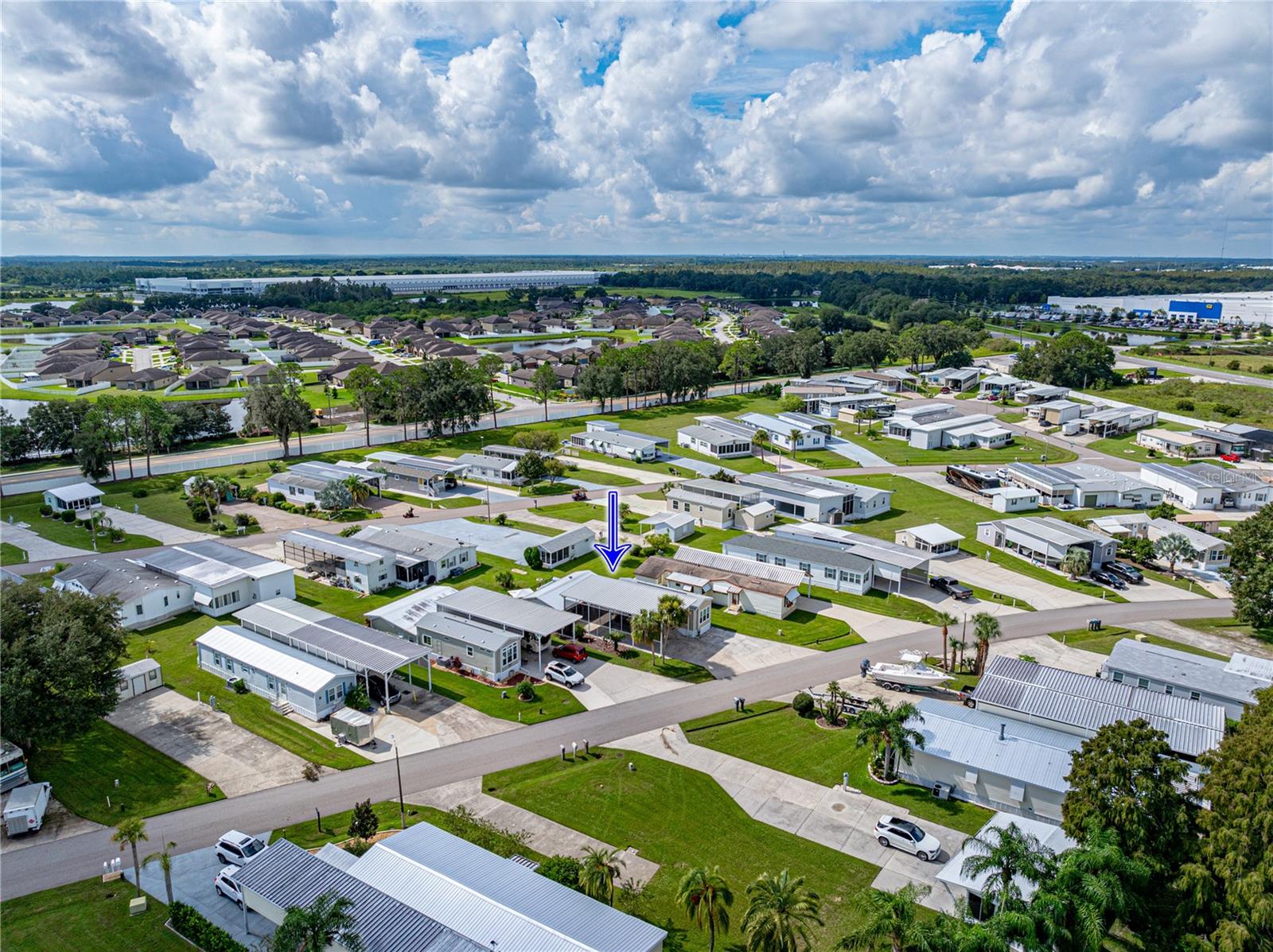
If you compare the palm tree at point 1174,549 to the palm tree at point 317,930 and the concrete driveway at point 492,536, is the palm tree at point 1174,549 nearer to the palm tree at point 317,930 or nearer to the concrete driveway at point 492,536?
the concrete driveway at point 492,536

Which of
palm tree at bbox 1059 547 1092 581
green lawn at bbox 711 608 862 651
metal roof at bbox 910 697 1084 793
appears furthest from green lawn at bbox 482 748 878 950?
palm tree at bbox 1059 547 1092 581

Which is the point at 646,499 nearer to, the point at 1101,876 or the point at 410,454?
the point at 410,454

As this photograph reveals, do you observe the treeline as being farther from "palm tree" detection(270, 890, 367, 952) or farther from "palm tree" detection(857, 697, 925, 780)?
"palm tree" detection(857, 697, 925, 780)

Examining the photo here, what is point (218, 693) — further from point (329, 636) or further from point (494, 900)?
point (494, 900)

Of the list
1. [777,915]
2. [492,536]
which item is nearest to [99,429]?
[492,536]

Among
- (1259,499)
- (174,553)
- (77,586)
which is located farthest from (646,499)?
(1259,499)

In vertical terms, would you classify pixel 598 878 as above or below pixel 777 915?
below
